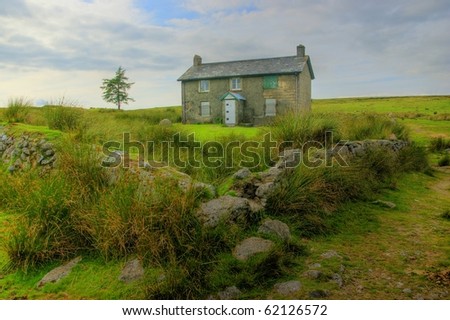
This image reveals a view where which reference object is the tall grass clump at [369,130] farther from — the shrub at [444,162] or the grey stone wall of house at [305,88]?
the grey stone wall of house at [305,88]

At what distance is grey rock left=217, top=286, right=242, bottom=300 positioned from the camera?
3.65 meters

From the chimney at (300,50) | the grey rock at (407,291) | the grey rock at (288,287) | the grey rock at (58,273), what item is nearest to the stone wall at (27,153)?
the grey rock at (58,273)

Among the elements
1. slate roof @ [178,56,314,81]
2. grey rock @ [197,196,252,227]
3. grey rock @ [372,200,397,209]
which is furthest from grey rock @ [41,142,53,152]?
slate roof @ [178,56,314,81]

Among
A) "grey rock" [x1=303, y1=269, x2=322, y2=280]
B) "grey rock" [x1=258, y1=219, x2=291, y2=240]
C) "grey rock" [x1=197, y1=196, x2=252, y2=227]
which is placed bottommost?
"grey rock" [x1=303, y1=269, x2=322, y2=280]

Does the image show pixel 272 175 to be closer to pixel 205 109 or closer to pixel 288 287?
pixel 288 287

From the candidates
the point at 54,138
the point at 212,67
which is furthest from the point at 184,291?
the point at 212,67

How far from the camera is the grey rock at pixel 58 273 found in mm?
4160

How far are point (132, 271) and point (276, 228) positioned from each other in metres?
1.93

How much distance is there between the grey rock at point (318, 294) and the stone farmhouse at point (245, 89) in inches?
854

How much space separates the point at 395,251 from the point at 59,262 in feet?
14.1

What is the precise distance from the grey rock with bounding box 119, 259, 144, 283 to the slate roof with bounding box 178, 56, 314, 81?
2258cm

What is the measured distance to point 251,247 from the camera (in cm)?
436

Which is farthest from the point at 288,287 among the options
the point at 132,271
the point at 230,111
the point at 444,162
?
the point at 230,111

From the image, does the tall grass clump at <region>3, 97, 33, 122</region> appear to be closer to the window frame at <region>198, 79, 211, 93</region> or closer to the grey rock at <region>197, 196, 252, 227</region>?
the grey rock at <region>197, 196, 252, 227</region>
